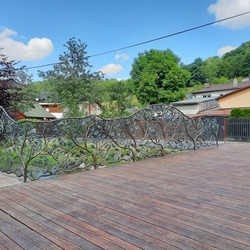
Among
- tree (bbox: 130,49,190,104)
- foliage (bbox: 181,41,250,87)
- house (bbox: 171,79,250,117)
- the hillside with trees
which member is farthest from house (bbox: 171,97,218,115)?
foliage (bbox: 181,41,250,87)

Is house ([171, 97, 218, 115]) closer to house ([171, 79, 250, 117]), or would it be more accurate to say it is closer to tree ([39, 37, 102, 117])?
house ([171, 79, 250, 117])

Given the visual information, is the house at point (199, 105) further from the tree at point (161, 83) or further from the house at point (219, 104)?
the tree at point (161, 83)

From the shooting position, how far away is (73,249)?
160cm

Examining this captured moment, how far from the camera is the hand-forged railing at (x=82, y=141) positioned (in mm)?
3629

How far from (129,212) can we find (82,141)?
83.5 inches

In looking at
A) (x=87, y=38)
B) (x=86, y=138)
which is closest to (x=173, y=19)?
(x=87, y=38)

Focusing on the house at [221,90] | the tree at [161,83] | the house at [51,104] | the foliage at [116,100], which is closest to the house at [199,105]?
the house at [221,90]

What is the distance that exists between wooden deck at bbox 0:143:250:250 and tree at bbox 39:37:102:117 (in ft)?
33.1

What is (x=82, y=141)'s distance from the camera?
13.6 ft

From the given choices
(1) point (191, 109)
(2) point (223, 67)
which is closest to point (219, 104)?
(1) point (191, 109)

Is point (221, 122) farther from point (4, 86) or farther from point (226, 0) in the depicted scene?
point (4, 86)

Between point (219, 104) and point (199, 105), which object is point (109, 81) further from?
point (219, 104)

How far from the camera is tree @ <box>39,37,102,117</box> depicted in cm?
1338

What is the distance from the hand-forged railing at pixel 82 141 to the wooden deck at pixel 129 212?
0.35 meters
